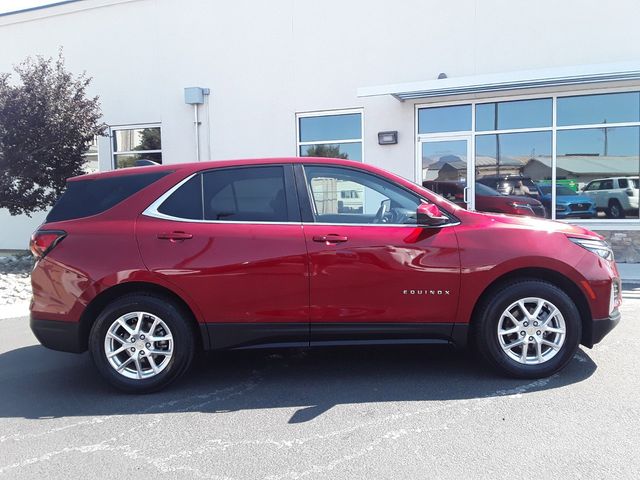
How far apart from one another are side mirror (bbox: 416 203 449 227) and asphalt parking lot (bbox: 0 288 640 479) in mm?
1255

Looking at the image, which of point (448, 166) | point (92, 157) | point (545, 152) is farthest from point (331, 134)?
point (92, 157)

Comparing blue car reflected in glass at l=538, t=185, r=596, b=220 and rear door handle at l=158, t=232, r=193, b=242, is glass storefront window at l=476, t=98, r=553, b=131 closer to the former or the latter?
blue car reflected in glass at l=538, t=185, r=596, b=220

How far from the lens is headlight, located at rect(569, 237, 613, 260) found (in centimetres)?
417

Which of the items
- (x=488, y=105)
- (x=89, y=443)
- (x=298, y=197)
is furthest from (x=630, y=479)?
(x=488, y=105)

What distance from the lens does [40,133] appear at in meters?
10.0

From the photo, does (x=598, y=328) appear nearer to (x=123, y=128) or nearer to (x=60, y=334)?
(x=60, y=334)

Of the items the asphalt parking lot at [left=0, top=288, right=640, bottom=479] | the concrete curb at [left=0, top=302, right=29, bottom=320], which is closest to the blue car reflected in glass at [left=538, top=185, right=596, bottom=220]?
the asphalt parking lot at [left=0, top=288, right=640, bottom=479]

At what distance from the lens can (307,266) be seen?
4.00 metres

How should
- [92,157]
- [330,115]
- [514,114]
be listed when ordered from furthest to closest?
1. [92,157]
2. [330,115]
3. [514,114]

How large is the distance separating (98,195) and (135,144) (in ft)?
29.9

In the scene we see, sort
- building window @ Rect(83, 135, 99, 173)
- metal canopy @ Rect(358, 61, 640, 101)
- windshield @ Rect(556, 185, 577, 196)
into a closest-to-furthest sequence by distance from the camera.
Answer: metal canopy @ Rect(358, 61, 640, 101), windshield @ Rect(556, 185, 577, 196), building window @ Rect(83, 135, 99, 173)

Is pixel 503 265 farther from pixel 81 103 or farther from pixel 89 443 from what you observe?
pixel 81 103

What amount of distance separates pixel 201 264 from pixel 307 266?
793 millimetres

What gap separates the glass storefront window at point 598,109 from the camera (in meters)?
9.63
